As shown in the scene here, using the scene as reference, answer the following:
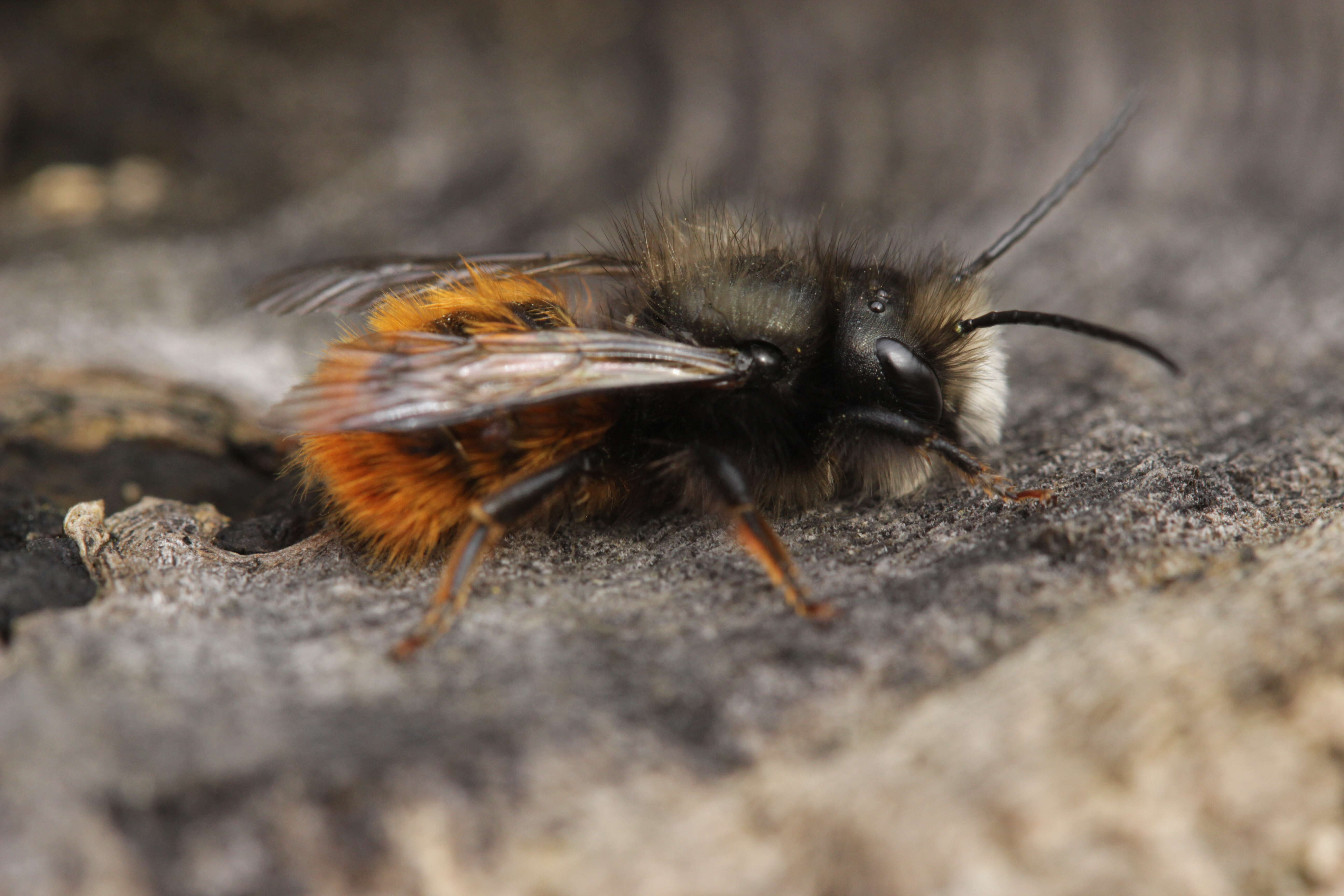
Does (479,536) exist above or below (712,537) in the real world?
above

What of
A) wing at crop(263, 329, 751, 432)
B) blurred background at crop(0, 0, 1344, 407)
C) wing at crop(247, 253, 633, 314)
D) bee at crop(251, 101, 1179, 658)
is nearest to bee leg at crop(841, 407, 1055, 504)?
bee at crop(251, 101, 1179, 658)

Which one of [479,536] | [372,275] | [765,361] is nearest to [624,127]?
[372,275]

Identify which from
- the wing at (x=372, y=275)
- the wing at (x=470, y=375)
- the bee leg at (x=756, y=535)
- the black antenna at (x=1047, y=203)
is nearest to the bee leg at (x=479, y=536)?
the wing at (x=470, y=375)

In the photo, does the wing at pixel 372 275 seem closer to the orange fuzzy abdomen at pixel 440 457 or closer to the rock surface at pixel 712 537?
the rock surface at pixel 712 537

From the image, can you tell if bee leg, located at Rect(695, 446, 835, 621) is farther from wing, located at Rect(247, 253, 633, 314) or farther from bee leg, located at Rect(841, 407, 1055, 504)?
wing, located at Rect(247, 253, 633, 314)

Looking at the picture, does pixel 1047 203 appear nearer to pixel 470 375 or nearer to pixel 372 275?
pixel 470 375

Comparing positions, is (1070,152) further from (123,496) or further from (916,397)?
(123,496)
